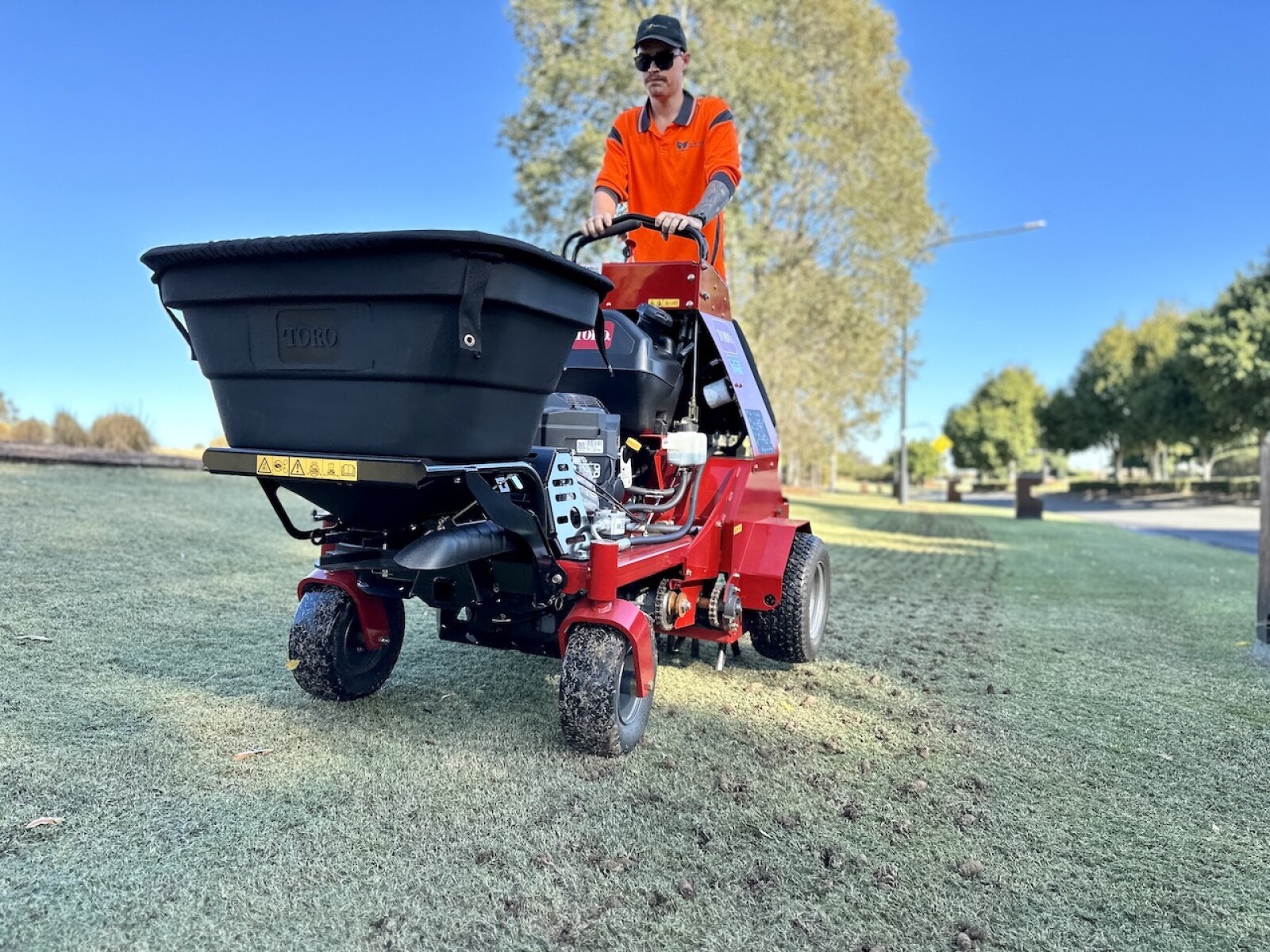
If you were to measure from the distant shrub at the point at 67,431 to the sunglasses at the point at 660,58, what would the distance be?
408 inches

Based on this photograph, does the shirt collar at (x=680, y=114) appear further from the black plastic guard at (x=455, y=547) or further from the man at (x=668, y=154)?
the black plastic guard at (x=455, y=547)

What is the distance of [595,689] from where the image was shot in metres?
2.84

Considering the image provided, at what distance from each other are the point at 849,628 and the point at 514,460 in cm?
351

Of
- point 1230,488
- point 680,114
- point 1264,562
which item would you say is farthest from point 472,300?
point 1230,488

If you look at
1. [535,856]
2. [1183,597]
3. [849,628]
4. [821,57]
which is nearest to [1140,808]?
[535,856]

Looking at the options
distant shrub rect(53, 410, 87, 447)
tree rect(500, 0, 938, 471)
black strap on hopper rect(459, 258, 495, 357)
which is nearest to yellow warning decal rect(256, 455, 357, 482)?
black strap on hopper rect(459, 258, 495, 357)

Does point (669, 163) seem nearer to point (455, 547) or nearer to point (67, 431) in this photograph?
point (455, 547)

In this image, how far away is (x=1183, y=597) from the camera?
716 centimetres

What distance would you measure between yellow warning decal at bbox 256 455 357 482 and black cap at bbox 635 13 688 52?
275 centimetres

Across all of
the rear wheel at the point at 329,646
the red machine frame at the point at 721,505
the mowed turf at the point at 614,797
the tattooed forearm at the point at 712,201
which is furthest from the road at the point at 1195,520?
the rear wheel at the point at 329,646

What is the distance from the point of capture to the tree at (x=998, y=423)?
6184 centimetres

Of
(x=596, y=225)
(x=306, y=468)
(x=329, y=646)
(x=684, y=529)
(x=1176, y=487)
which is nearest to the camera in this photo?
(x=306, y=468)

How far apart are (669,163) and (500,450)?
2515 mm

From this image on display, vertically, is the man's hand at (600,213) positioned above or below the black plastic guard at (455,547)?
above
